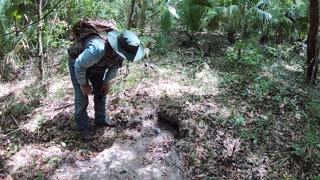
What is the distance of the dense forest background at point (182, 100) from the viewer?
12.5 feet

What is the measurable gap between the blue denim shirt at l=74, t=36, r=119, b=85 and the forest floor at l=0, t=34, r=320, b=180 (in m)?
0.94

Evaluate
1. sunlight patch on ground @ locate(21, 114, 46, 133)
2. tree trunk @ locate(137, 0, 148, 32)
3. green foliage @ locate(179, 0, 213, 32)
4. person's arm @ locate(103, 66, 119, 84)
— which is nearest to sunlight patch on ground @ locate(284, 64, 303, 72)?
green foliage @ locate(179, 0, 213, 32)

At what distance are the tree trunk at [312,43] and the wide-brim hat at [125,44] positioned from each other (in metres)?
3.31

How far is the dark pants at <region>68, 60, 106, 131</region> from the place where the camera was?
3.93 m

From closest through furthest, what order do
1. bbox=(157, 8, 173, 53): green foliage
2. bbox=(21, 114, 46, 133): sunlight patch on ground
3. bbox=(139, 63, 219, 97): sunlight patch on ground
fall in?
1. bbox=(21, 114, 46, 133): sunlight patch on ground
2. bbox=(139, 63, 219, 97): sunlight patch on ground
3. bbox=(157, 8, 173, 53): green foliage

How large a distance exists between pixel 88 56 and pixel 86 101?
2.34ft

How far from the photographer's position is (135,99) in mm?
4926

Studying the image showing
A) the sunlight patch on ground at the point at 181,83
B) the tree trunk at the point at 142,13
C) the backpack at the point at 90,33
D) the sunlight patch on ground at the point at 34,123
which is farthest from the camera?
the tree trunk at the point at 142,13

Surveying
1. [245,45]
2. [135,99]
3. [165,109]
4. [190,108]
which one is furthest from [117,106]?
[245,45]

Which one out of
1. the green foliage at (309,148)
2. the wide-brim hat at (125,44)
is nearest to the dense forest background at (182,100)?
the green foliage at (309,148)

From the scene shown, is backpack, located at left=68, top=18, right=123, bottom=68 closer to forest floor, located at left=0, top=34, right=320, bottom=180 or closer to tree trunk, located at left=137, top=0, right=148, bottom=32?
forest floor, located at left=0, top=34, right=320, bottom=180

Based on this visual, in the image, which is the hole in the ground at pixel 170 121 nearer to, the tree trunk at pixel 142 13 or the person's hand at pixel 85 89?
the person's hand at pixel 85 89

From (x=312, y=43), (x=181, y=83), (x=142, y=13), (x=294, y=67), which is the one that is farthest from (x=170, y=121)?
(x=294, y=67)

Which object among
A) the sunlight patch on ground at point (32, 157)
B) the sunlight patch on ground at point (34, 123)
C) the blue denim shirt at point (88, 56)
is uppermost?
the blue denim shirt at point (88, 56)
